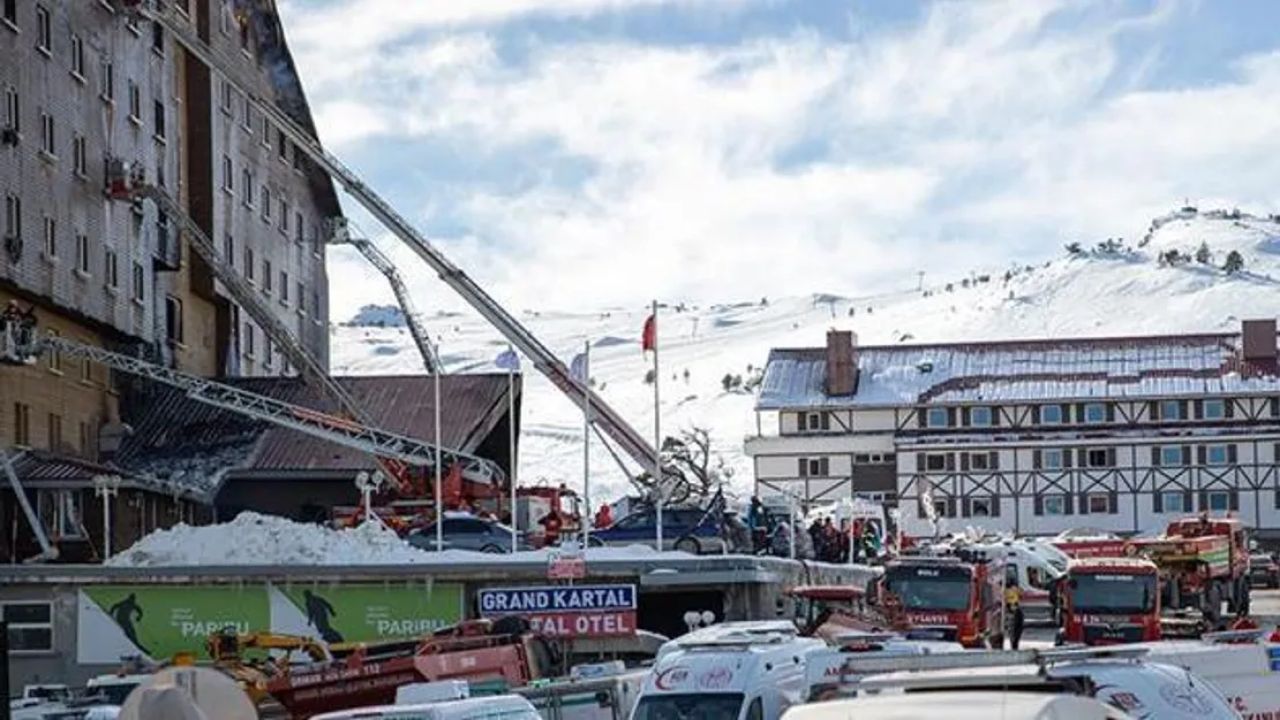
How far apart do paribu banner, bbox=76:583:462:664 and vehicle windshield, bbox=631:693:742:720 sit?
21.5 meters

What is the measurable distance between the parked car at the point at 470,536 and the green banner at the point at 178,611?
4759 millimetres

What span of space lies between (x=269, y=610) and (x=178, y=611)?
65.8 inches

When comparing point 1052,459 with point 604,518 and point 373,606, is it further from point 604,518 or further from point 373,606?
point 373,606

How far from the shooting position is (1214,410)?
10756 centimetres

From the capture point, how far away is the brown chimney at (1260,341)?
10906cm

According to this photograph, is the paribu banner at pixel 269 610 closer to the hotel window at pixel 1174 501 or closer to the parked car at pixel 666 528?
the parked car at pixel 666 528

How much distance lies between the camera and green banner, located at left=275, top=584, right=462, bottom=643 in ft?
166

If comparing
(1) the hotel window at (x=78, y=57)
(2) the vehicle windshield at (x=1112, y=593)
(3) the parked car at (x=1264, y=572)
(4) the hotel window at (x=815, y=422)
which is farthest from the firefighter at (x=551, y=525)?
(4) the hotel window at (x=815, y=422)

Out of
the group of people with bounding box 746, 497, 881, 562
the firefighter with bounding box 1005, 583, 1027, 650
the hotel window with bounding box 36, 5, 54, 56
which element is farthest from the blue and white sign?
the hotel window with bounding box 36, 5, 54, 56

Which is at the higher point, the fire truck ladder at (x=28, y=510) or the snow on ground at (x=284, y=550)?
the fire truck ladder at (x=28, y=510)

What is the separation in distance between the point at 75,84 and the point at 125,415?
8999 mm

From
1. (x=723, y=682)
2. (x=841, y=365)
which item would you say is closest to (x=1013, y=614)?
(x=723, y=682)

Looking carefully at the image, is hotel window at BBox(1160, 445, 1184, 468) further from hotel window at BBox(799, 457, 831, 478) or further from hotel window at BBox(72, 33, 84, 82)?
hotel window at BBox(72, 33, 84, 82)

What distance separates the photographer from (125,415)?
68.9 m
